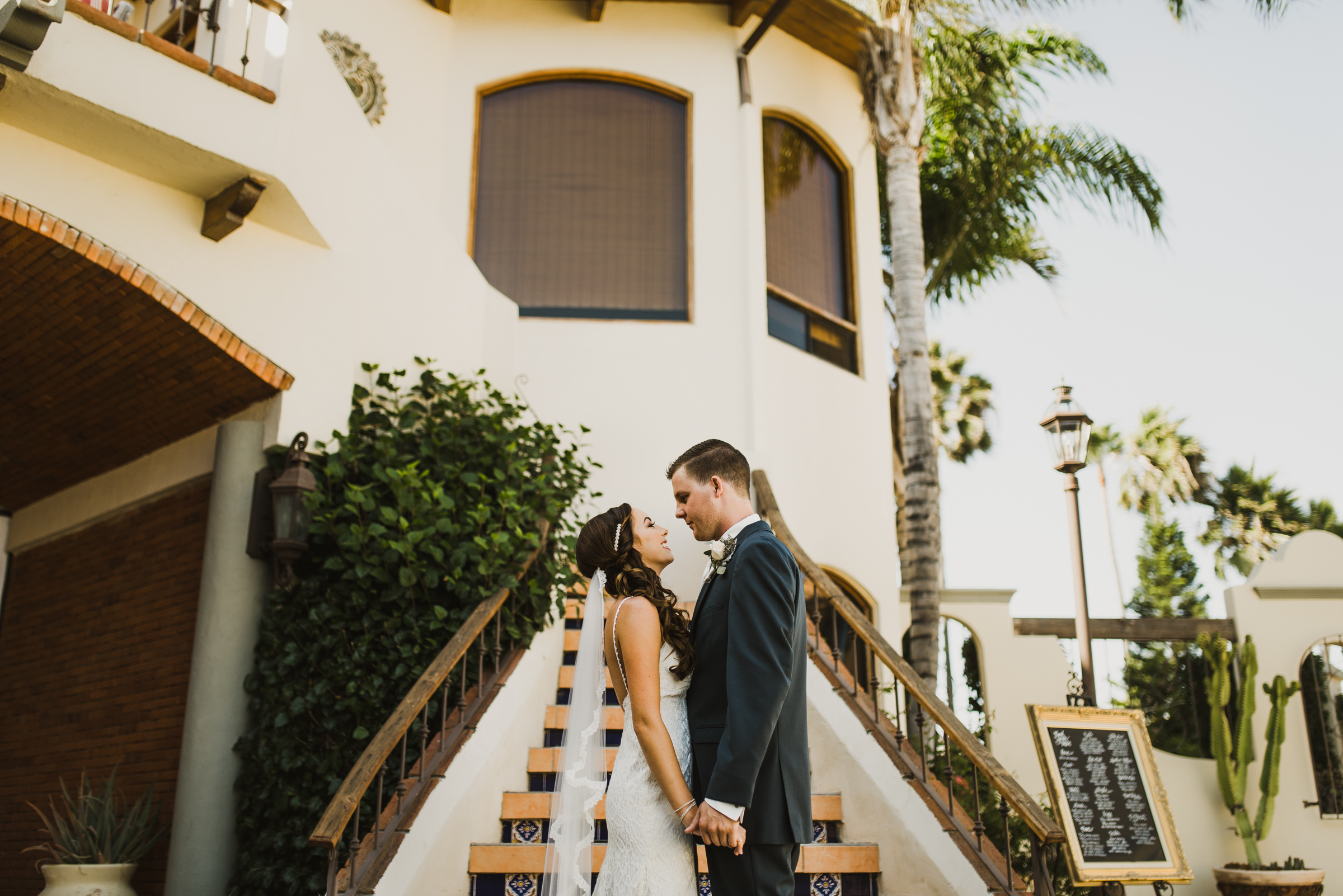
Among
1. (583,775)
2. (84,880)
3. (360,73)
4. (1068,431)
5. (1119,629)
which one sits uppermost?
(360,73)

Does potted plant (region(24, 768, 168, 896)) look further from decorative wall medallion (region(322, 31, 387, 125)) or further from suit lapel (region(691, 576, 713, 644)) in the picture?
decorative wall medallion (region(322, 31, 387, 125))

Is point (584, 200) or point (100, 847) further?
point (584, 200)

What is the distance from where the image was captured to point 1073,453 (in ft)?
23.4

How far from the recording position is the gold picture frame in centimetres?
548

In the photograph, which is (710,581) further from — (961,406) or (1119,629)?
(961,406)

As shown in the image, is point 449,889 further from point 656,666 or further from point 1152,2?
point 1152,2

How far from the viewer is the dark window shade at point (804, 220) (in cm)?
942

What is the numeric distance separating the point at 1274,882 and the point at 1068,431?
16.3 feet

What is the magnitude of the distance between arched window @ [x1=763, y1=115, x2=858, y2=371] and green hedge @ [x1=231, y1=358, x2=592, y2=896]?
3.81 m

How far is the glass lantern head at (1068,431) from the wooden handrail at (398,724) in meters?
3.85

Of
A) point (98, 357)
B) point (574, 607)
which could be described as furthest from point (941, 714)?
point (98, 357)

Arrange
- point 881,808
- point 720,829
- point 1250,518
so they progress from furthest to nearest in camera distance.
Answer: point 1250,518 → point 881,808 → point 720,829

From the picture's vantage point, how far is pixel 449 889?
15.0ft

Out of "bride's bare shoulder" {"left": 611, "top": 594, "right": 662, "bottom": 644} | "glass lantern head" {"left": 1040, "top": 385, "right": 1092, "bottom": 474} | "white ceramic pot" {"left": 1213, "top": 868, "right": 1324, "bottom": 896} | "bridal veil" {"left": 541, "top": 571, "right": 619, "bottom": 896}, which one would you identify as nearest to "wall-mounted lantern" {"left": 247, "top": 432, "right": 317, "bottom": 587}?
"bridal veil" {"left": 541, "top": 571, "right": 619, "bottom": 896}
